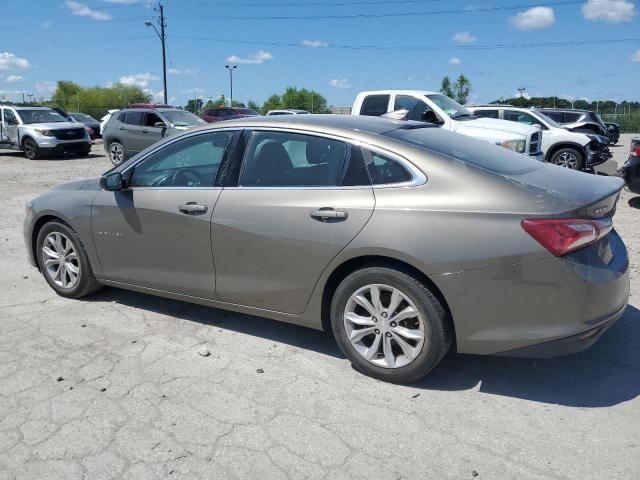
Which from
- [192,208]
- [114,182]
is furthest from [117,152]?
[192,208]

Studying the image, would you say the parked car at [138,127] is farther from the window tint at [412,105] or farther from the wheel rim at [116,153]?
the window tint at [412,105]

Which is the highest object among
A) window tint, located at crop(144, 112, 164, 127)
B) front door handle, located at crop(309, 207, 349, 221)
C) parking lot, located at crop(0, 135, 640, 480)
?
window tint, located at crop(144, 112, 164, 127)

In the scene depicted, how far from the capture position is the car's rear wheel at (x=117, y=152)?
18.0m

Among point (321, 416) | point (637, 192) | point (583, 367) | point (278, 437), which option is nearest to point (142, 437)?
point (278, 437)

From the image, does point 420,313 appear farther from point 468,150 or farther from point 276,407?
point 468,150

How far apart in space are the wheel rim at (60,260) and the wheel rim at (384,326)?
8.65 feet

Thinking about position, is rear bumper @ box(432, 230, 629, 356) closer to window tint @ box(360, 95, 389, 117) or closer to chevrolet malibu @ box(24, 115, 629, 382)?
chevrolet malibu @ box(24, 115, 629, 382)

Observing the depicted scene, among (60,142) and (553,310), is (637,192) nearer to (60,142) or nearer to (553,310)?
(553,310)

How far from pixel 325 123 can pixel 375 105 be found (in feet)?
27.8

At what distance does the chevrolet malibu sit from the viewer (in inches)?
123

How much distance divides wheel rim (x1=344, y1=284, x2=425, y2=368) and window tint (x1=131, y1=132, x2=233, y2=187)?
1.49 metres

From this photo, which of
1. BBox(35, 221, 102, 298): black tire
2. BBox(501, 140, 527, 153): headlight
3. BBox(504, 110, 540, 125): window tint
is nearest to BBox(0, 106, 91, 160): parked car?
BBox(504, 110, 540, 125): window tint

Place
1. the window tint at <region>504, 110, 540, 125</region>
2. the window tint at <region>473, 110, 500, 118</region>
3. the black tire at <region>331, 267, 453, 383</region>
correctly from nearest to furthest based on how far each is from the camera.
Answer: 1. the black tire at <region>331, 267, 453, 383</region>
2. the window tint at <region>504, 110, 540, 125</region>
3. the window tint at <region>473, 110, 500, 118</region>

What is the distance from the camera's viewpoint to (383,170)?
3.54m
